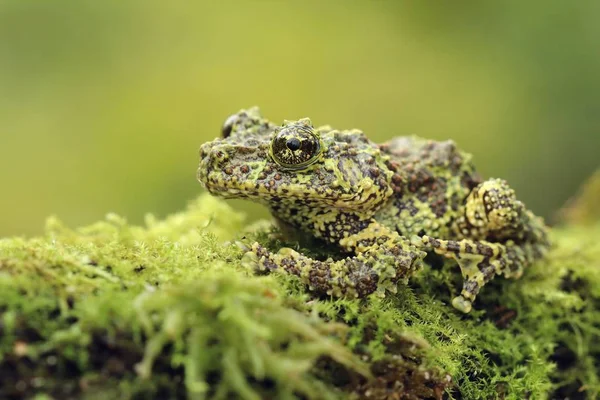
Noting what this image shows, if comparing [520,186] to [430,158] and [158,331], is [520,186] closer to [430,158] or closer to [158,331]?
[430,158]

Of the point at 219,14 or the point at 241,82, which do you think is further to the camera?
the point at 219,14

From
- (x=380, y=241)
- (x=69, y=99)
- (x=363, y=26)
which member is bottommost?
(x=380, y=241)

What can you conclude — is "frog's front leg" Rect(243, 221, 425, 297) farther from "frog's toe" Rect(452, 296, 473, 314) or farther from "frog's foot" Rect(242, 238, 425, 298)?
"frog's toe" Rect(452, 296, 473, 314)

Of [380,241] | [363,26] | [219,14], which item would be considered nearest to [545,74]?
[363,26]

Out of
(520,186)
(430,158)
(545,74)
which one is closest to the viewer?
(430,158)

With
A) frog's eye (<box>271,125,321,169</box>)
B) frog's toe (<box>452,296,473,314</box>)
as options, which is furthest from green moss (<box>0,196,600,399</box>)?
frog's eye (<box>271,125,321,169</box>)

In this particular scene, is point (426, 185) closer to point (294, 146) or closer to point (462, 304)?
point (462, 304)

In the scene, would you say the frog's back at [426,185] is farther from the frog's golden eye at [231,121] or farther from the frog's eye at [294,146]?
the frog's golden eye at [231,121]

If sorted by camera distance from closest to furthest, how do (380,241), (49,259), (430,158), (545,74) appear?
(49,259)
(380,241)
(430,158)
(545,74)
